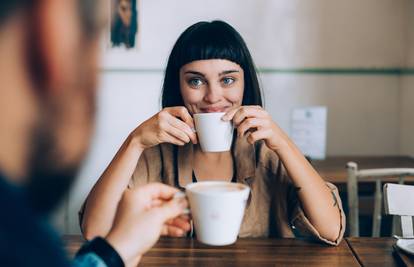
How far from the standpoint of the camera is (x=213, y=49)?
4.46 feet

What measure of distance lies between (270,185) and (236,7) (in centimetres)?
163

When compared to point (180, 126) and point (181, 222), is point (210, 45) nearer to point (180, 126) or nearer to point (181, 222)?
point (180, 126)

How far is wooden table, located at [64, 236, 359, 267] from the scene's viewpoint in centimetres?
98

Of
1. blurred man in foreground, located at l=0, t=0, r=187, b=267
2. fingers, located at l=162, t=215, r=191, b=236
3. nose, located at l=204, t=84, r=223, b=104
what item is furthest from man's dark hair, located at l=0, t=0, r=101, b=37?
nose, located at l=204, t=84, r=223, b=104

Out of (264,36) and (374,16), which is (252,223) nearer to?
(264,36)

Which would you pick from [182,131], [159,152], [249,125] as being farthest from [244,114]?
[159,152]

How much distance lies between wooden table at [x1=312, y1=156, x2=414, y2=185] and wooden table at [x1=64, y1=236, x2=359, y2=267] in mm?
1051

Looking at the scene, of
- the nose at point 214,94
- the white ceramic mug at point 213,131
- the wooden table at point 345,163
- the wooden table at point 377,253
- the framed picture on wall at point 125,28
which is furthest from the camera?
the framed picture on wall at point 125,28

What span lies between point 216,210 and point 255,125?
44 centimetres

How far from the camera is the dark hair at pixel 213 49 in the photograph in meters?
1.36

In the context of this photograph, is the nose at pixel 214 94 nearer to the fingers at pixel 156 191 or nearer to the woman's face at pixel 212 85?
the woman's face at pixel 212 85

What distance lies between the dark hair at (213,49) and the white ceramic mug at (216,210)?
2.15ft

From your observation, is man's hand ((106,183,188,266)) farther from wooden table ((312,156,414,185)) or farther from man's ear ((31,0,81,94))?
wooden table ((312,156,414,185))

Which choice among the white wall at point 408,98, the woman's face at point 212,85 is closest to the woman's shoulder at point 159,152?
the woman's face at point 212,85
